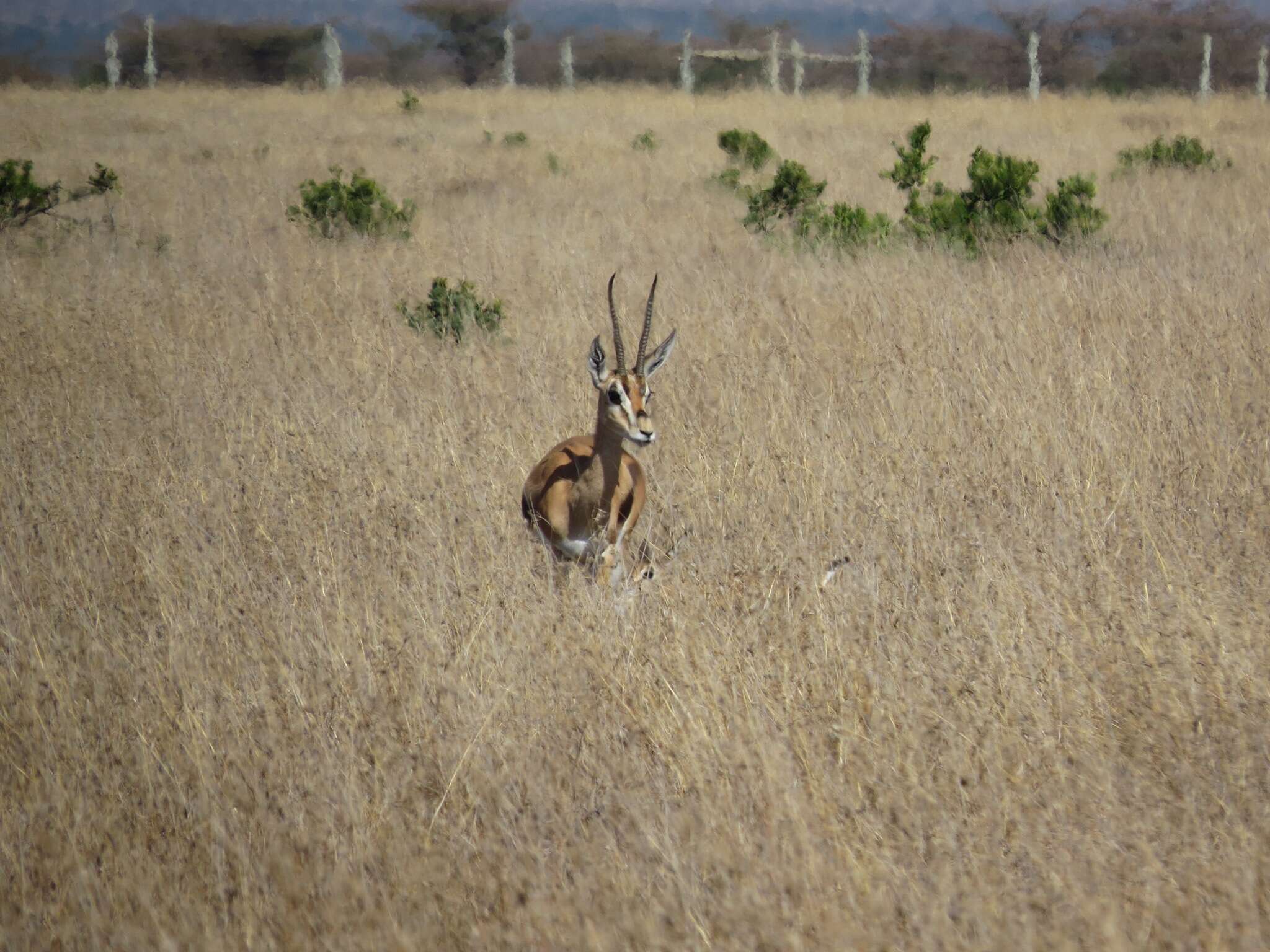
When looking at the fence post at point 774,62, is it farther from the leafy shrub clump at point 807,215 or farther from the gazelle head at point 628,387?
the gazelle head at point 628,387

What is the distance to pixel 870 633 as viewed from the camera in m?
3.40

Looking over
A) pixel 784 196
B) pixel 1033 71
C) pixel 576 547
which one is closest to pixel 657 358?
pixel 576 547

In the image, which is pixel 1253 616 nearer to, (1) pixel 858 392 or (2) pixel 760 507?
(2) pixel 760 507

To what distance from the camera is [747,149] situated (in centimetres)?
1430

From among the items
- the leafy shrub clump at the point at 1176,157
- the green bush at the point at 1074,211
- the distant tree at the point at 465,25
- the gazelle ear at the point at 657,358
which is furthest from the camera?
the distant tree at the point at 465,25

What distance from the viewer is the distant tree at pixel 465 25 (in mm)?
45188

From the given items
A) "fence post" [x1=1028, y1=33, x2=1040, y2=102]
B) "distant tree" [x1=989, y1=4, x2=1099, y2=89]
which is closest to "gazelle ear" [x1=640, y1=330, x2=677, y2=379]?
"fence post" [x1=1028, y1=33, x2=1040, y2=102]

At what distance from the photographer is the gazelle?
4.40m

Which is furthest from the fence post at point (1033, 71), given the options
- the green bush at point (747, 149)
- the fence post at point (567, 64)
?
the green bush at point (747, 149)

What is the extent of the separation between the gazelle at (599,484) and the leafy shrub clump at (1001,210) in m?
5.35

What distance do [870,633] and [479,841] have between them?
4.40 feet

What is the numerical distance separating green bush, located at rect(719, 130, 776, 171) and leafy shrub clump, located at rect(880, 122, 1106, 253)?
4528 millimetres

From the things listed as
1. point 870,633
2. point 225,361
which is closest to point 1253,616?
point 870,633

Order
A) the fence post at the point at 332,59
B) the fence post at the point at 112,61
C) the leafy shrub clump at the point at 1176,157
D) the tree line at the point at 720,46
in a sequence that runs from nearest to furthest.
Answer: the leafy shrub clump at the point at 1176,157 < the fence post at the point at 332,59 < the fence post at the point at 112,61 < the tree line at the point at 720,46
